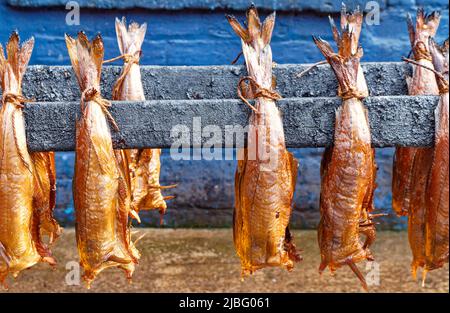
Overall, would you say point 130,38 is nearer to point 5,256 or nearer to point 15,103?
point 15,103

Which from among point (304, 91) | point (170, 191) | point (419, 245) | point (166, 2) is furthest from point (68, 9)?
point (419, 245)

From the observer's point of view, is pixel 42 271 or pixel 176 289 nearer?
pixel 176 289

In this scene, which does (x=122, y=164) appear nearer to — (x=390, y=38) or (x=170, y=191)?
(x=170, y=191)

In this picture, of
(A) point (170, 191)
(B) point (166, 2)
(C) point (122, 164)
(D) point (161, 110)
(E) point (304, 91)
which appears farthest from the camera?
(A) point (170, 191)

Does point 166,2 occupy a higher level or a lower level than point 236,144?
higher

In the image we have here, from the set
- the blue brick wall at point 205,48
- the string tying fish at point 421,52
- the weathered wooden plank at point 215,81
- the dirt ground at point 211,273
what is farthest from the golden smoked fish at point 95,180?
the blue brick wall at point 205,48

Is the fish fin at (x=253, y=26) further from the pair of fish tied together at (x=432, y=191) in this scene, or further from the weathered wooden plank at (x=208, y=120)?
the pair of fish tied together at (x=432, y=191)

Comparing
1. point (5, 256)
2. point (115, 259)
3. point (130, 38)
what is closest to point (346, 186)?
point (115, 259)
